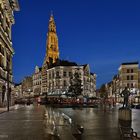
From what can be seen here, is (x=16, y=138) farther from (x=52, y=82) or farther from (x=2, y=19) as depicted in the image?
(x=52, y=82)

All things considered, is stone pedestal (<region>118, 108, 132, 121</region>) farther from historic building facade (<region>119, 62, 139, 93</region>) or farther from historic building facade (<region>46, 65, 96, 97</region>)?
historic building facade (<region>46, 65, 96, 97</region>)

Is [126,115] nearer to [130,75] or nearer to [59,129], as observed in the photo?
[59,129]

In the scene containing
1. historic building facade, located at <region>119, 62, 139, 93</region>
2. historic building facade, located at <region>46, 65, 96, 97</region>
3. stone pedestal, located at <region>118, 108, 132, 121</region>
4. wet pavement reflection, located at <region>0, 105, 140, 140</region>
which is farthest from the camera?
historic building facade, located at <region>46, 65, 96, 97</region>

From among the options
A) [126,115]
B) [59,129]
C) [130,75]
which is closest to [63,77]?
[130,75]

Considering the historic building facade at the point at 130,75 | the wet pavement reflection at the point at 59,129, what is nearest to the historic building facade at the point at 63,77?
the historic building facade at the point at 130,75

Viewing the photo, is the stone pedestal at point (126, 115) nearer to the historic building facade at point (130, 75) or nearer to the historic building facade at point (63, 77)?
the historic building facade at point (130, 75)

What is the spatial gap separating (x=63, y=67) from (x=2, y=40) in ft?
356

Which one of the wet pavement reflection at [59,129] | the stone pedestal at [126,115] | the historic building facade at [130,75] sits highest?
the historic building facade at [130,75]

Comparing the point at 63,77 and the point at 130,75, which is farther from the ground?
the point at 63,77

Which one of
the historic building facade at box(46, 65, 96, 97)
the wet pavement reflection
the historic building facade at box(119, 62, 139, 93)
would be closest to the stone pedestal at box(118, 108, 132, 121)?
the wet pavement reflection

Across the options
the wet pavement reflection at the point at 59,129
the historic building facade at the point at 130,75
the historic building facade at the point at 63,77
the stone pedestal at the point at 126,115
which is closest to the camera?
the wet pavement reflection at the point at 59,129

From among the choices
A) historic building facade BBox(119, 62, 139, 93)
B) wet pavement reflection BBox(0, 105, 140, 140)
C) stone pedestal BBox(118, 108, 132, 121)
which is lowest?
wet pavement reflection BBox(0, 105, 140, 140)

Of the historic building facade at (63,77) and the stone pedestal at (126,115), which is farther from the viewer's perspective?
the historic building facade at (63,77)

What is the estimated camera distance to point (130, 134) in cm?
1536
